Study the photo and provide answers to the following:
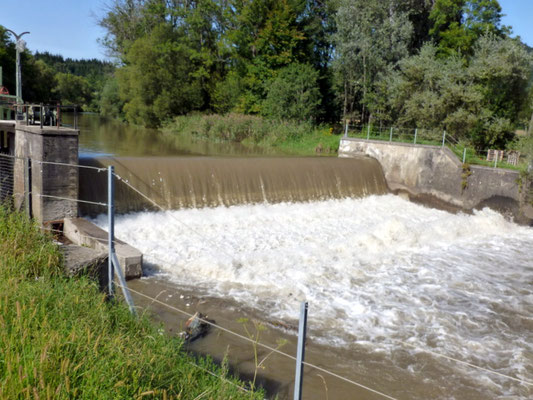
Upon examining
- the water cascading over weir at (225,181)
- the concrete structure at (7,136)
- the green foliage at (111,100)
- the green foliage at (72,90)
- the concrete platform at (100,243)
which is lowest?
the concrete platform at (100,243)

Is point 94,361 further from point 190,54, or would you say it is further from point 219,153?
point 190,54

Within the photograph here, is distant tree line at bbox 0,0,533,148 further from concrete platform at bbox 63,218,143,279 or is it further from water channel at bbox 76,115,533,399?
concrete platform at bbox 63,218,143,279

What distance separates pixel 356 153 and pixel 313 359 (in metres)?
14.9

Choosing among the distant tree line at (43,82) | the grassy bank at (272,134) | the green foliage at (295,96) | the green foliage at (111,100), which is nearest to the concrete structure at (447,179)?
the grassy bank at (272,134)

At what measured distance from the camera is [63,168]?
1009 centimetres

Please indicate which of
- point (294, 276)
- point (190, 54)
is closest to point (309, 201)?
point (294, 276)

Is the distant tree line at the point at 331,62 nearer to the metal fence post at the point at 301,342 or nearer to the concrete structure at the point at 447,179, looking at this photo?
the concrete structure at the point at 447,179

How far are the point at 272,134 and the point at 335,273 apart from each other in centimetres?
2124

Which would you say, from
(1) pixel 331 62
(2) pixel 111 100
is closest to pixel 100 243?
(1) pixel 331 62

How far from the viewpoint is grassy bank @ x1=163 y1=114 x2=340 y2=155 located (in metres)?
26.8

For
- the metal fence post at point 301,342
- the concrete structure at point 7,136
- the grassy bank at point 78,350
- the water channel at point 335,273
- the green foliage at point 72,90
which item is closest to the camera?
the grassy bank at point 78,350

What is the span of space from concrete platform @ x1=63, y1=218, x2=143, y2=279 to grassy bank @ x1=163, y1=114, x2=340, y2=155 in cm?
1708

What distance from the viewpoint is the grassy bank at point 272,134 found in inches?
1055

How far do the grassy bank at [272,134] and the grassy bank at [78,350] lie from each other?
21827 mm
